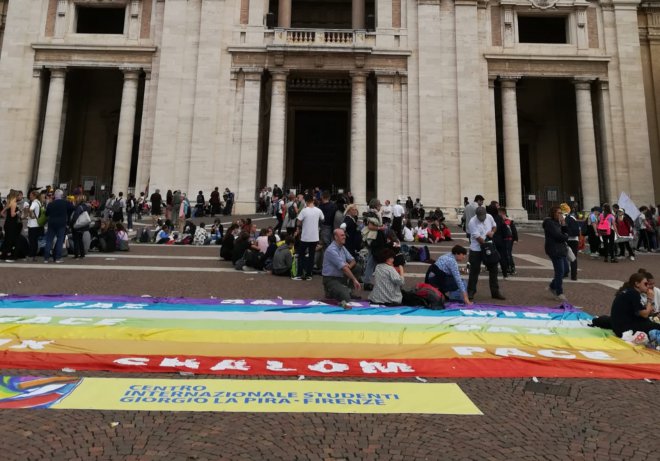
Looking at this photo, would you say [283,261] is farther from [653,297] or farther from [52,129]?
[52,129]

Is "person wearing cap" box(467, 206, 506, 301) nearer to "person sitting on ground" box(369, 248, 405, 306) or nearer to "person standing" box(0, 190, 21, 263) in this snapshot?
"person sitting on ground" box(369, 248, 405, 306)

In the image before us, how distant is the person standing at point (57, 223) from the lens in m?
10.3

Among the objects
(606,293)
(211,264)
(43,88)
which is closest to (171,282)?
(211,264)

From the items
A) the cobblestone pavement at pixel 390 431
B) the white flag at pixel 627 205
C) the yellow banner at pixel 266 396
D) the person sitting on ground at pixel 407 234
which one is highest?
the white flag at pixel 627 205

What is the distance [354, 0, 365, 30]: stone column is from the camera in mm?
25094

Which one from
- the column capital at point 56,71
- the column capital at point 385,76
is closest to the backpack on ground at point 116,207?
the column capital at point 56,71

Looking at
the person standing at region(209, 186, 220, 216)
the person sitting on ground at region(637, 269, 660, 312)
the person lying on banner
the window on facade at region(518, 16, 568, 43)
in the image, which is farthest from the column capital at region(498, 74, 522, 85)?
the person sitting on ground at region(637, 269, 660, 312)

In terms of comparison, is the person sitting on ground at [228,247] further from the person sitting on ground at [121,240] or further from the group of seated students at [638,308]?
the group of seated students at [638,308]

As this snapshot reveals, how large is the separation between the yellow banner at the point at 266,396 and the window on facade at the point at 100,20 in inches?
1208

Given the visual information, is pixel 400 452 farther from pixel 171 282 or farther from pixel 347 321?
pixel 171 282

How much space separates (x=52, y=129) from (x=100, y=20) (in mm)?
9485

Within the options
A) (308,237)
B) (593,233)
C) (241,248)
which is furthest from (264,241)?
(593,233)

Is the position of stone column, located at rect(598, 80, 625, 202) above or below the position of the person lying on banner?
above

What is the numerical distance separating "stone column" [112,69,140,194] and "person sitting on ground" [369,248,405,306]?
2114 cm
